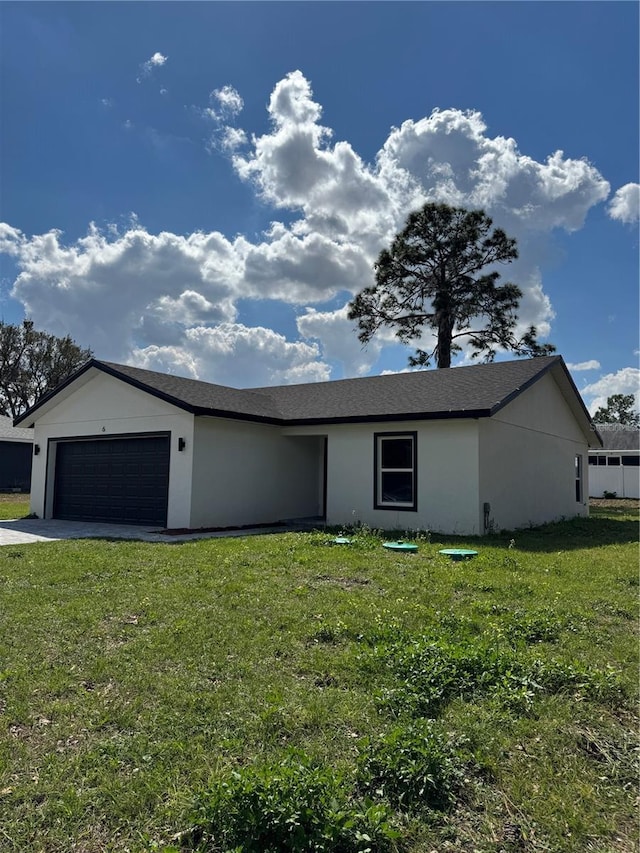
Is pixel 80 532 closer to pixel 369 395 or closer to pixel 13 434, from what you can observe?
pixel 369 395

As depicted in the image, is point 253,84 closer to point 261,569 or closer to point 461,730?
point 261,569

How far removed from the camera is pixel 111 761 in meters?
2.89

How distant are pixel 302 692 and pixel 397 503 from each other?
9.25m

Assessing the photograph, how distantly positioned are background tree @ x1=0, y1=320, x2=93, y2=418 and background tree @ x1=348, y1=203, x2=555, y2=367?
84.7 feet

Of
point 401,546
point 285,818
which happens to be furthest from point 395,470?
point 285,818

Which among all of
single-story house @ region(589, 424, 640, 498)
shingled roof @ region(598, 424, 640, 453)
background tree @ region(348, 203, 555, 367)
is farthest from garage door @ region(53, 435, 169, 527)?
shingled roof @ region(598, 424, 640, 453)

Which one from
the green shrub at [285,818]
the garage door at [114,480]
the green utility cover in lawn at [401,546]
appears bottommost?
the green shrub at [285,818]

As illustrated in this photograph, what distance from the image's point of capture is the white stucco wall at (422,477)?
11656 millimetres

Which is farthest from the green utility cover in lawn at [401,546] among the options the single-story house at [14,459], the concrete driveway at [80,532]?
the single-story house at [14,459]

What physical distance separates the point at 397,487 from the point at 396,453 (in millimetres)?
809

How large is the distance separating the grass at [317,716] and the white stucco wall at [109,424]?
5.85 metres

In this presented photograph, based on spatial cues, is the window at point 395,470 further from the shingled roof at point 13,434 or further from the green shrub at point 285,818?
the shingled roof at point 13,434

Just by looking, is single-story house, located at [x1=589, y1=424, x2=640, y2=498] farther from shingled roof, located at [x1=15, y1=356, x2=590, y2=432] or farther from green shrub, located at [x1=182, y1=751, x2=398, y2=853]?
green shrub, located at [x1=182, y1=751, x2=398, y2=853]

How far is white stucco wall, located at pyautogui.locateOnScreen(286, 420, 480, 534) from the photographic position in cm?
1166
